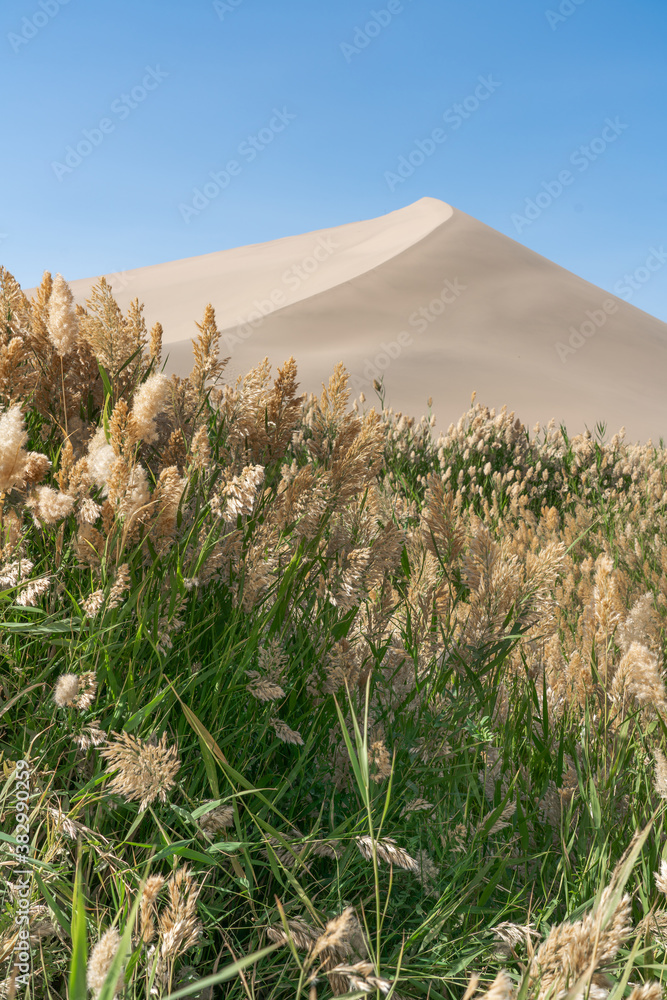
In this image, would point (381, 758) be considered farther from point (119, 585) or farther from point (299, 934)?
point (119, 585)

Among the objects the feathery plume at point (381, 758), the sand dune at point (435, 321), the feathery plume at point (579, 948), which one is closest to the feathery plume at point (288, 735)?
the feathery plume at point (381, 758)

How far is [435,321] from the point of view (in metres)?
39.9

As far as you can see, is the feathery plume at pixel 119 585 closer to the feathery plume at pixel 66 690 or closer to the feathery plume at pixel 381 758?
the feathery plume at pixel 66 690

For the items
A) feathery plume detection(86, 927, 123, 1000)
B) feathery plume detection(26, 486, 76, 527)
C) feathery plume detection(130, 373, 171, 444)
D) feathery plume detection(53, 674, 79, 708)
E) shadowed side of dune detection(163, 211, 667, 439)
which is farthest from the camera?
shadowed side of dune detection(163, 211, 667, 439)

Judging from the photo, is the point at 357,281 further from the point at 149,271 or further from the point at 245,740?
the point at 245,740

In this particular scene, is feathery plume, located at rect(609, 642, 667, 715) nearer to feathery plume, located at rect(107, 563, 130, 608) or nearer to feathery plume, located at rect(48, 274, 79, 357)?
feathery plume, located at rect(107, 563, 130, 608)

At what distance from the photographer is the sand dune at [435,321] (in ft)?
95.8

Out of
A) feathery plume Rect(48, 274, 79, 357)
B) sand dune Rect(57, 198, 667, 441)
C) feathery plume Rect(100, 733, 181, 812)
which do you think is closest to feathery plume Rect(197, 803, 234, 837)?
feathery plume Rect(100, 733, 181, 812)

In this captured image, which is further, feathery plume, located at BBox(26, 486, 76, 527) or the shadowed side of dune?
the shadowed side of dune

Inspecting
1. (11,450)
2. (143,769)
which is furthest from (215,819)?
(11,450)

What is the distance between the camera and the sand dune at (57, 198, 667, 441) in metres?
29.2

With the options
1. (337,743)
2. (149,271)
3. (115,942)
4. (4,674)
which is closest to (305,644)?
(337,743)

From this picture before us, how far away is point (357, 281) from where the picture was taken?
4150 centimetres

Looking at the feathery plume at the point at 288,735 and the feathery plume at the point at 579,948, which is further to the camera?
the feathery plume at the point at 288,735
